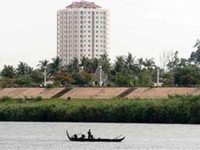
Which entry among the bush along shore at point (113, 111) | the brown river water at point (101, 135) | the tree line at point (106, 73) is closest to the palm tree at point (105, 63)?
the tree line at point (106, 73)

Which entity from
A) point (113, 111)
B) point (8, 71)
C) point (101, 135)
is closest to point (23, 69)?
point (8, 71)

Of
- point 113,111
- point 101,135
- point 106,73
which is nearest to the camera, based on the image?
point 101,135

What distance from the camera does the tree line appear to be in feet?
484

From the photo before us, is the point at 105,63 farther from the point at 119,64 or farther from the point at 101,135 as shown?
the point at 101,135

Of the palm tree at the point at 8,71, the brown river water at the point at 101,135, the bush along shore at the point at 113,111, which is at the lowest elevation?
the brown river water at the point at 101,135

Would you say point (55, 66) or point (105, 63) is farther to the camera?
point (55, 66)

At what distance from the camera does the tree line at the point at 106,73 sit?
147375 mm

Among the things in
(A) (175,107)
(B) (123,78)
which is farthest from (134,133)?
(B) (123,78)

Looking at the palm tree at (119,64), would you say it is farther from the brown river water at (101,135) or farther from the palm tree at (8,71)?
the brown river water at (101,135)

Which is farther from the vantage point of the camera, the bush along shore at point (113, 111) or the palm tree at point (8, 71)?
the palm tree at point (8, 71)

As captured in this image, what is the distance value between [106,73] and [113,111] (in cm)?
6228

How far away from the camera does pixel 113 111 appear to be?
104625 millimetres

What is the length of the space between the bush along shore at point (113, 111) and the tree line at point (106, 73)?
2273 cm

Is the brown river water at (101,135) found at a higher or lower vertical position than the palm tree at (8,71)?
lower
